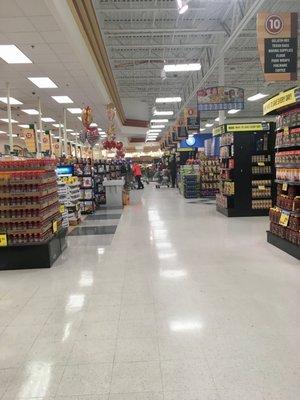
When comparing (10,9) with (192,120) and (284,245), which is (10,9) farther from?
(192,120)

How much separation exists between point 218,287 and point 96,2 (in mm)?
8467

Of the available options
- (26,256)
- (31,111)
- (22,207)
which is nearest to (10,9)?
(22,207)

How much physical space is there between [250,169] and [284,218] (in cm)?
403

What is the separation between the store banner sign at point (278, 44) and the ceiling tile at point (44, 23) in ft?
11.4

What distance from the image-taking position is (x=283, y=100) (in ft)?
19.6

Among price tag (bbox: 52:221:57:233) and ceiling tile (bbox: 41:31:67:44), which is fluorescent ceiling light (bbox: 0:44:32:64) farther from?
price tag (bbox: 52:221:57:233)

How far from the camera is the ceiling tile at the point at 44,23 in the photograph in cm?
595

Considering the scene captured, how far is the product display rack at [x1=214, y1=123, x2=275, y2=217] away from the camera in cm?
987

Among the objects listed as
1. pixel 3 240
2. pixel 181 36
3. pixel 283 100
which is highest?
pixel 181 36

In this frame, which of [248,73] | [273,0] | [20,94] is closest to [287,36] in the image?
[273,0]

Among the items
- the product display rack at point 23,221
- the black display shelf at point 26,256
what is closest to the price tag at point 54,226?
the product display rack at point 23,221

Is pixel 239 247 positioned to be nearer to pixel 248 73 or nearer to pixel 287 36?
pixel 287 36

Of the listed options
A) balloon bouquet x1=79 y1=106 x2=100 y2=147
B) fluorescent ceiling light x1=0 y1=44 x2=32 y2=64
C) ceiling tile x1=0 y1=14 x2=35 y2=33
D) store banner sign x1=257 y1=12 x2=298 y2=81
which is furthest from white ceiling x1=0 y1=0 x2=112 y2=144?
store banner sign x1=257 y1=12 x2=298 y2=81

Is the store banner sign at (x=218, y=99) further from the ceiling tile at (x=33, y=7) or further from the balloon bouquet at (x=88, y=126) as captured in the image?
the ceiling tile at (x=33, y=7)
